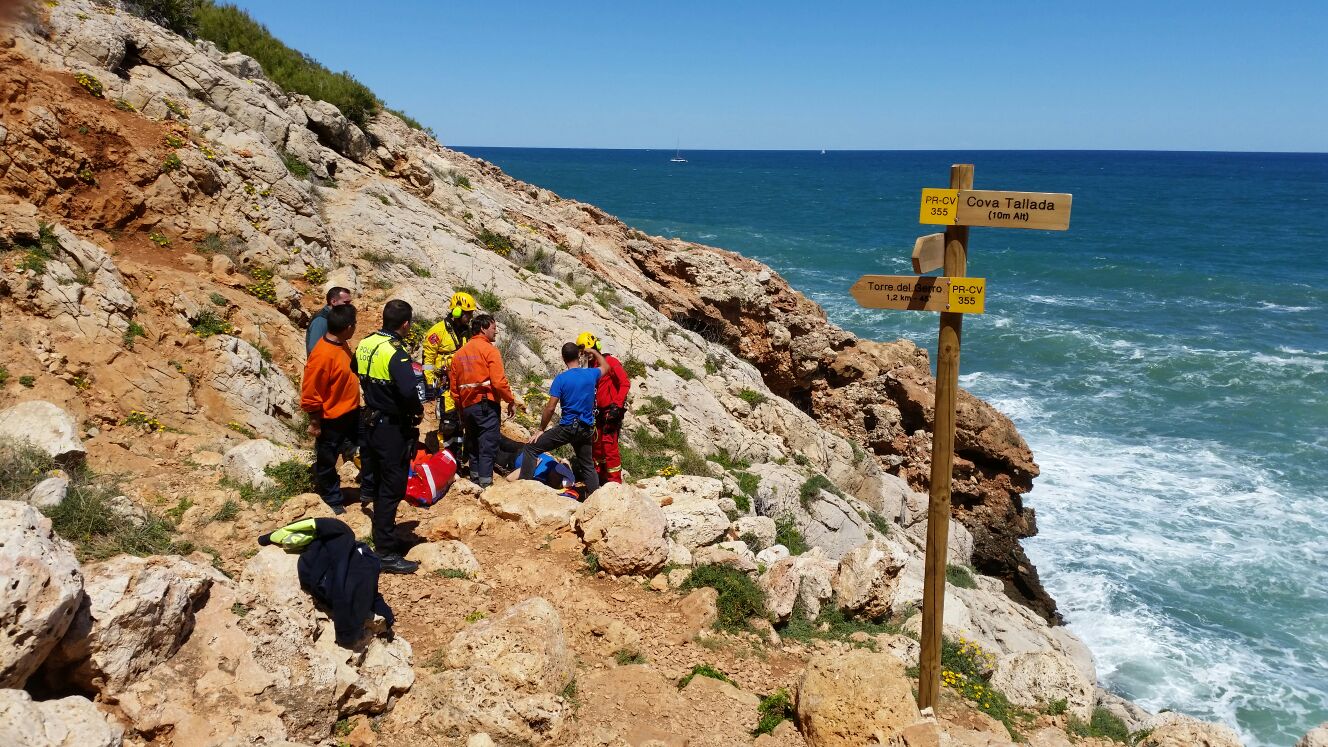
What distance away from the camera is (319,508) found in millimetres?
7066

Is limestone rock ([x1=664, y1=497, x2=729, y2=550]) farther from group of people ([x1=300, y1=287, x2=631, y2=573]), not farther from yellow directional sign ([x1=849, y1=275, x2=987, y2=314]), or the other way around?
yellow directional sign ([x1=849, y1=275, x2=987, y2=314])

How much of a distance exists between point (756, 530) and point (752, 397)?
6.31 metres

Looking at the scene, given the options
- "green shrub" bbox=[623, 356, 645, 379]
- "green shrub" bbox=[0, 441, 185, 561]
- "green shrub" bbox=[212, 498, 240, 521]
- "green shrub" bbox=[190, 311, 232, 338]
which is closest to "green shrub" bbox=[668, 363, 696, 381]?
"green shrub" bbox=[623, 356, 645, 379]

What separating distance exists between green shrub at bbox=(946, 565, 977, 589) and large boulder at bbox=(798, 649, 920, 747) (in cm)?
667

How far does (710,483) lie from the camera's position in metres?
9.45

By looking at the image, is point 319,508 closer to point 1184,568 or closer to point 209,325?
point 209,325

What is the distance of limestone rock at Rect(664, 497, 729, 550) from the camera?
26.9ft

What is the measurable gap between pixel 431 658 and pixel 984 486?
14.5 m

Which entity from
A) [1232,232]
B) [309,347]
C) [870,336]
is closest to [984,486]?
[309,347]

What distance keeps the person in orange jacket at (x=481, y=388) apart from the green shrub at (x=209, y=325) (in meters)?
2.70

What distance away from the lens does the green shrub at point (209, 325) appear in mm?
8688

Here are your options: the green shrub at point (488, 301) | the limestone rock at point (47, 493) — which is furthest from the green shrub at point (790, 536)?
the limestone rock at point (47, 493)

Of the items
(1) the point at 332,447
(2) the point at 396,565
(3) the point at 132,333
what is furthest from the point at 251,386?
(2) the point at 396,565

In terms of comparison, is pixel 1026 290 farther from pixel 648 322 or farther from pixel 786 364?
pixel 648 322
